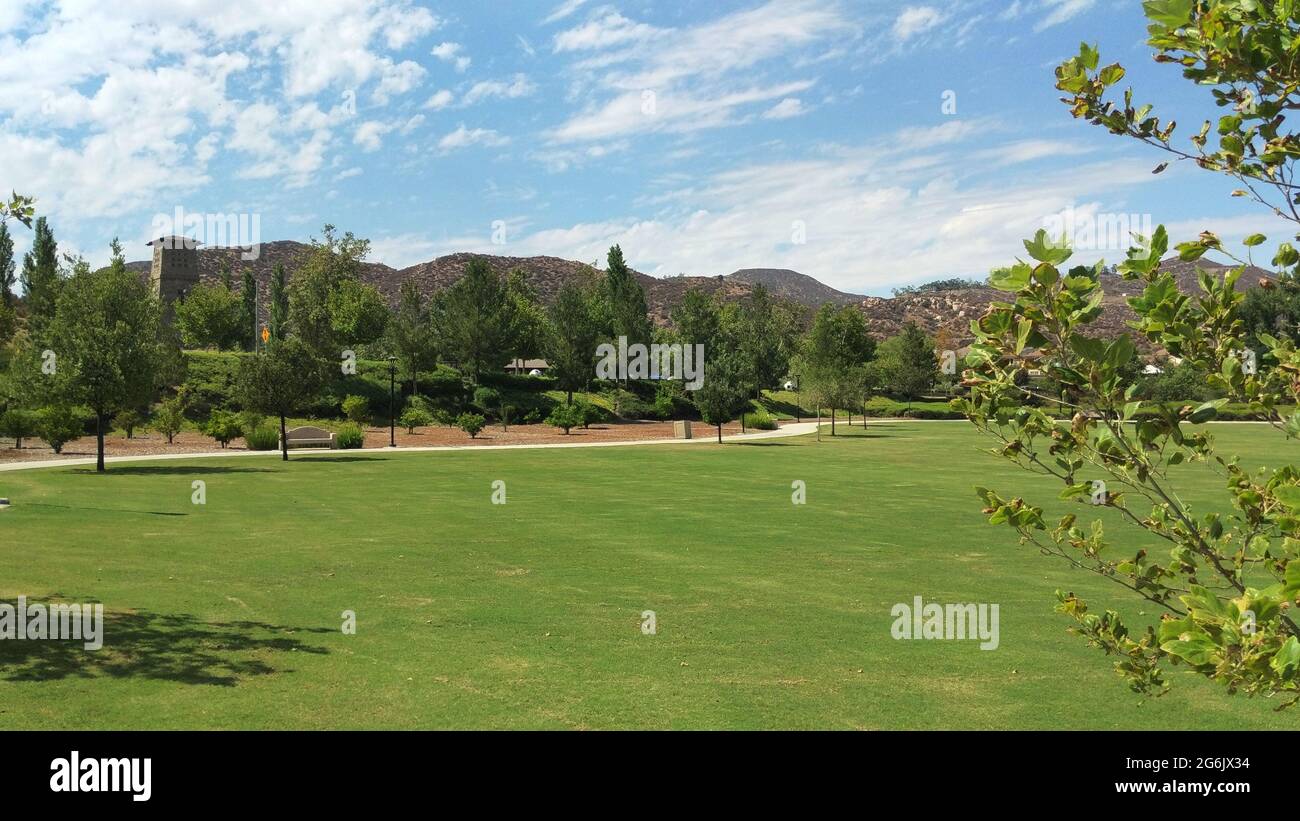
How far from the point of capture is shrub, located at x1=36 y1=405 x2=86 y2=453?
36.3m

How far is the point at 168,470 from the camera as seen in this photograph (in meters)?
31.2

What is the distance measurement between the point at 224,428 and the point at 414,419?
15.3 metres

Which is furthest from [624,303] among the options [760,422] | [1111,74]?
[1111,74]

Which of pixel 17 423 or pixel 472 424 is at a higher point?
pixel 17 423

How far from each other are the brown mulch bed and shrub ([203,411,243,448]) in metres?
0.57

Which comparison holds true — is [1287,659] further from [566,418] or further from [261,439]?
[566,418]

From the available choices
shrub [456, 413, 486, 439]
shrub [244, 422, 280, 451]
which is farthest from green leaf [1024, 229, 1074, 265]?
shrub [456, 413, 486, 439]

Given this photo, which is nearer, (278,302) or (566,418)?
(566,418)

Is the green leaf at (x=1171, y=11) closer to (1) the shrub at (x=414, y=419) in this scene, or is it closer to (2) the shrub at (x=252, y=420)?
(2) the shrub at (x=252, y=420)

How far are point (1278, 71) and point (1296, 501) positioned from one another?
5.25 feet

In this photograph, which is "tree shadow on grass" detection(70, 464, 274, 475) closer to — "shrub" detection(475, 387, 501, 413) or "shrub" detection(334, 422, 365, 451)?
"shrub" detection(334, 422, 365, 451)

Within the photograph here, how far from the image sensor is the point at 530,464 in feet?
118
